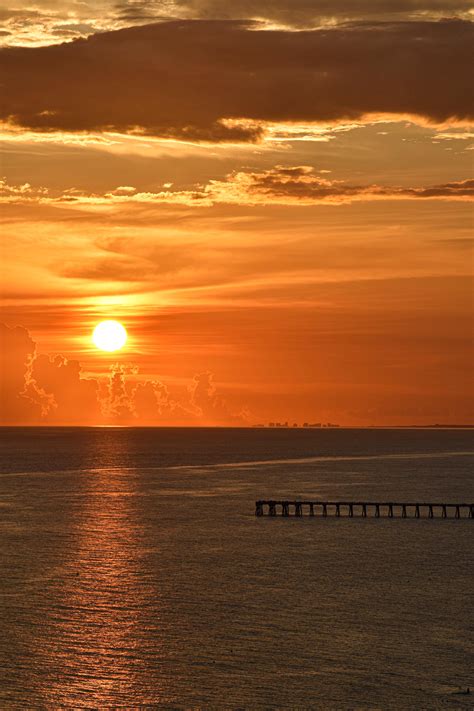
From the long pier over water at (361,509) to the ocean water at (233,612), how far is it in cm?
244

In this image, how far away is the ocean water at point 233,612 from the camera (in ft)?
141

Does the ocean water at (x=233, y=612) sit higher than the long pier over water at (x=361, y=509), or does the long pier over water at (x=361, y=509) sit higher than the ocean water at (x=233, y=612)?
the long pier over water at (x=361, y=509)

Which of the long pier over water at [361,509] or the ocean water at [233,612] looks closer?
the ocean water at [233,612]

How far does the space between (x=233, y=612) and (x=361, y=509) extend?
61060mm

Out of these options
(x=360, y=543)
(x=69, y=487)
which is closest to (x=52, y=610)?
(x=360, y=543)

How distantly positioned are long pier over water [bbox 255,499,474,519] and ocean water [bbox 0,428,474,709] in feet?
8.01

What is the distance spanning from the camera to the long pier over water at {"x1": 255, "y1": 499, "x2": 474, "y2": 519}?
108812mm

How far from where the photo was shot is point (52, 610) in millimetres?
58344

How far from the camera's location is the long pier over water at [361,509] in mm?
108812

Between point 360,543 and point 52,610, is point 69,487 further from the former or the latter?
point 52,610

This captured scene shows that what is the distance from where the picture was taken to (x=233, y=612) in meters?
57.7

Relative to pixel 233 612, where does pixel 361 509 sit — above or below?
above

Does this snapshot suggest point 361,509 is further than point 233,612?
Yes

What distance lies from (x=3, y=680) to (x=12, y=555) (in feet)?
118
